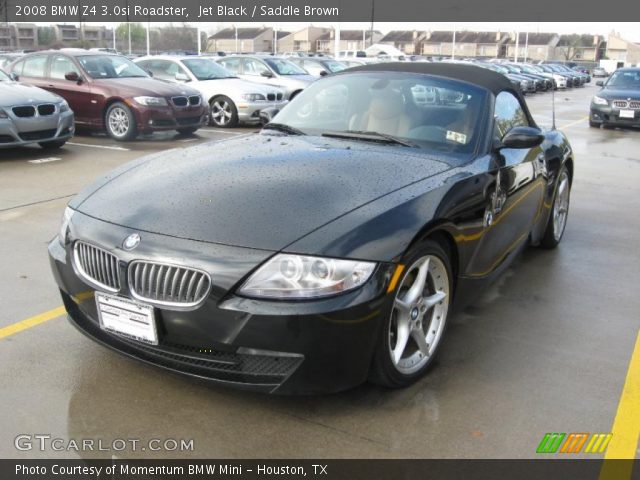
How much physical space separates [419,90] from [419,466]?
2.41 meters

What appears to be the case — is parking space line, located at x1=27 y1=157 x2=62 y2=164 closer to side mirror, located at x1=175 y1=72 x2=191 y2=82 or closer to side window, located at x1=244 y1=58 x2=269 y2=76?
side mirror, located at x1=175 y1=72 x2=191 y2=82

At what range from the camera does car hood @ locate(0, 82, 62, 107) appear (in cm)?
909

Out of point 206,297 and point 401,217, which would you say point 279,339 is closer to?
point 206,297

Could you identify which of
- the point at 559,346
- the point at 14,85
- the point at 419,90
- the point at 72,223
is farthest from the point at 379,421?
the point at 14,85

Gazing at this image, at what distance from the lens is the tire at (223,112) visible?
1397 centimetres

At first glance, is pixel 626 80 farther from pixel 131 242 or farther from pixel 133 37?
pixel 133 37

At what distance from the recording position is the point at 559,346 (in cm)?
368

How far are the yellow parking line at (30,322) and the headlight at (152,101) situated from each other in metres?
7.86

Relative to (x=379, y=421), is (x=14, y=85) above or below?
above

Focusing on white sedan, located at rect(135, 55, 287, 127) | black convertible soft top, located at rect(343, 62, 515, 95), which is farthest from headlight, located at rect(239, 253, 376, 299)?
white sedan, located at rect(135, 55, 287, 127)

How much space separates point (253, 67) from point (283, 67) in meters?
0.78

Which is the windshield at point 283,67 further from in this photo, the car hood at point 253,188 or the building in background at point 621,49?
the building in background at point 621,49

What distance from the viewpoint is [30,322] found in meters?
3.76

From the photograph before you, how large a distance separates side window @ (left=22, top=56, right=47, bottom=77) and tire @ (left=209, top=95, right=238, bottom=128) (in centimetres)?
345
